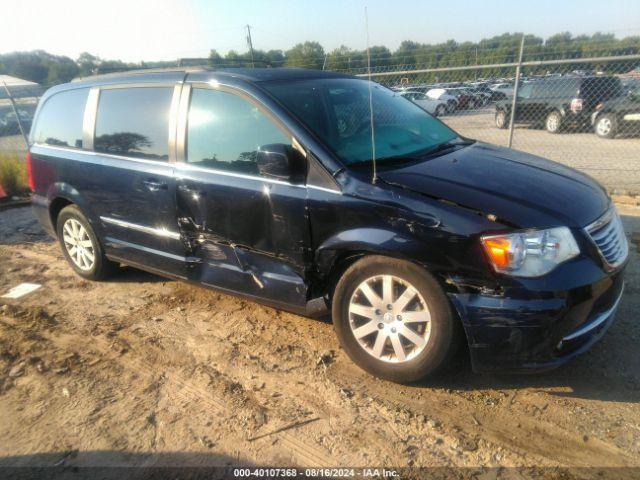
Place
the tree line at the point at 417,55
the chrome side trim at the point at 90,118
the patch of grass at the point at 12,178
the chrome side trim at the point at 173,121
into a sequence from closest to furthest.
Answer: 1. the chrome side trim at the point at 173,121
2. the chrome side trim at the point at 90,118
3. the tree line at the point at 417,55
4. the patch of grass at the point at 12,178

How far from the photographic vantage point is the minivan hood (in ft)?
8.06

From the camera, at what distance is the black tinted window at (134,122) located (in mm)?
3523

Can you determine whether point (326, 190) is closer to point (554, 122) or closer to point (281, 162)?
point (281, 162)

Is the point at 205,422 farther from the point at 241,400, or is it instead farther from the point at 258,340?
the point at 258,340

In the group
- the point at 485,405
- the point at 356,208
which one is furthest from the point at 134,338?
the point at 485,405

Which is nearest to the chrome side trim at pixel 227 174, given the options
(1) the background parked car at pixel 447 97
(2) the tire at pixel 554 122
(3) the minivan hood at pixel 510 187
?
(3) the minivan hood at pixel 510 187

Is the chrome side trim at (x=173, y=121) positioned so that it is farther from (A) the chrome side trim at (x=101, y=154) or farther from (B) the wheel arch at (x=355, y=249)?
(B) the wheel arch at (x=355, y=249)

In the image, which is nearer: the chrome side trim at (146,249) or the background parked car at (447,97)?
the chrome side trim at (146,249)

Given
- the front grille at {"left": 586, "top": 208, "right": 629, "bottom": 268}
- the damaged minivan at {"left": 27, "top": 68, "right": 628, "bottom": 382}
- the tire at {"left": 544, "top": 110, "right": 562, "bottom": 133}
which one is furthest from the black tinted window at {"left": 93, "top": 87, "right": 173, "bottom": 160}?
the tire at {"left": 544, "top": 110, "right": 562, "bottom": 133}

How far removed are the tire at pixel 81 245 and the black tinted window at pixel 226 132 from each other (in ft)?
5.55

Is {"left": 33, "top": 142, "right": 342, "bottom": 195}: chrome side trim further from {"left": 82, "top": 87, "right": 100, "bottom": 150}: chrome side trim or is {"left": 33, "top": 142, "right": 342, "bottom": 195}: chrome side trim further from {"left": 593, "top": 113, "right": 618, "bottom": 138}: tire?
{"left": 593, "top": 113, "right": 618, "bottom": 138}: tire

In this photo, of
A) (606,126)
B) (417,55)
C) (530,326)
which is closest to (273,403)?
(530,326)

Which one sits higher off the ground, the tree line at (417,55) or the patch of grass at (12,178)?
the tree line at (417,55)

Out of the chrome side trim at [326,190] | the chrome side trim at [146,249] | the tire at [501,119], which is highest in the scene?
the chrome side trim at [326,190]
